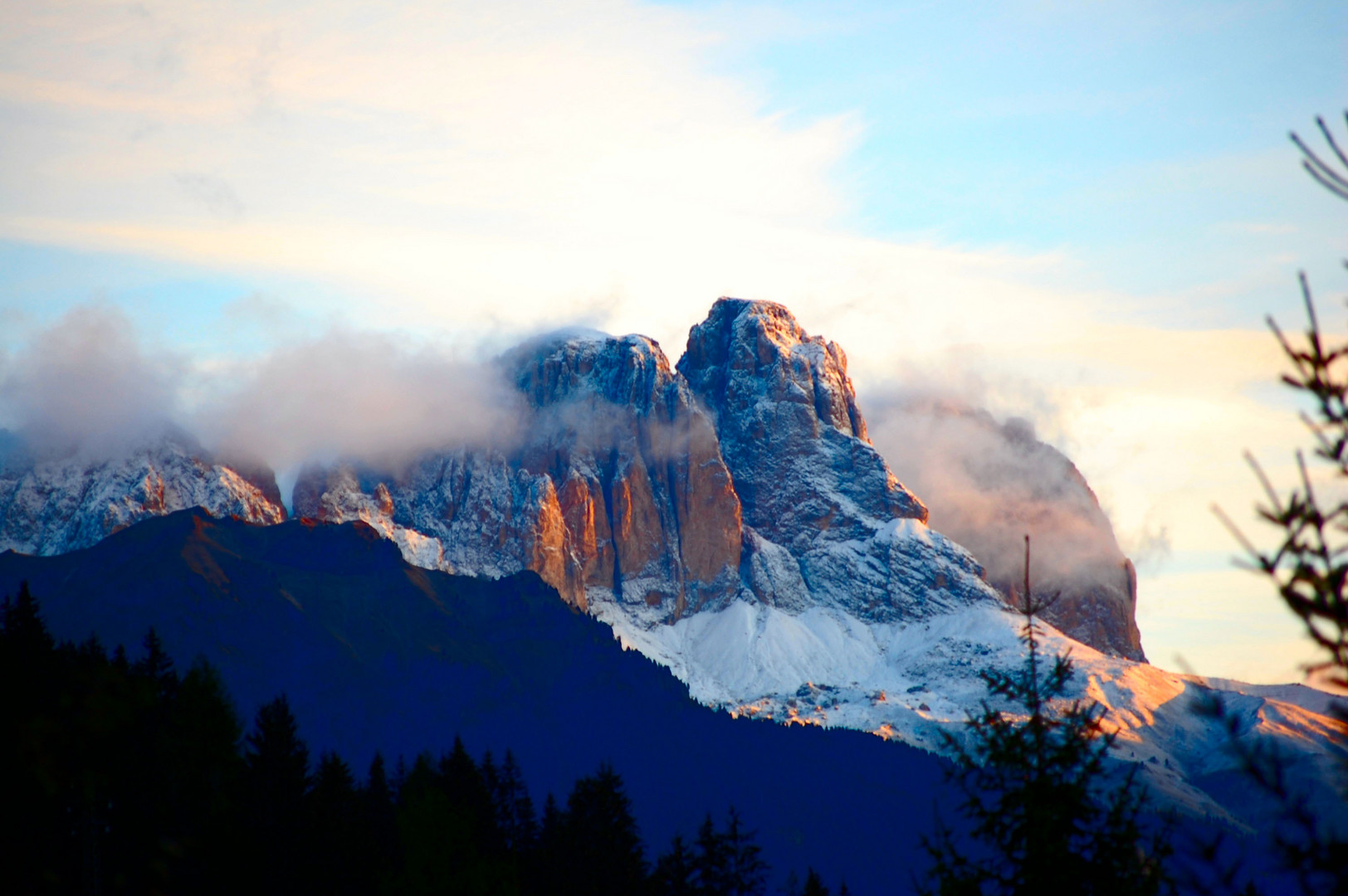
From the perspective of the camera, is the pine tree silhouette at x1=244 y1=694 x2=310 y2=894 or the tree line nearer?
the tree line

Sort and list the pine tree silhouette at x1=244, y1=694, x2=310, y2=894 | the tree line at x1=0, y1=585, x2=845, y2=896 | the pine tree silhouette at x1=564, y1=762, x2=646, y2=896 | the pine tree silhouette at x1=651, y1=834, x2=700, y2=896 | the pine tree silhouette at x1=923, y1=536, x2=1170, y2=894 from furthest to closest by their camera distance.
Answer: the pine tree silhouette at x1=651, y1=834, x2=700, y2=896
the pine tree silhouette at x1=564, y1=762, x2=646, y2=896
the pine tree silhouette at x1=244, y1=694, x2=310, y2=894
the tree line at x1=0, y1=585, x2=845, y2=896
the pine tree silhouette at x1=923, y1=536, x2=1170, y2=894

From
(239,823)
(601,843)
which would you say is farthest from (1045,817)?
(601,843)

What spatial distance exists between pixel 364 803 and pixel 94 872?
85.9 feet

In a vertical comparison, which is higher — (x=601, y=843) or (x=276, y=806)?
(x=276, y=806)

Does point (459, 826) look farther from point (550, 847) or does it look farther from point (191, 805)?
point (550, 847)

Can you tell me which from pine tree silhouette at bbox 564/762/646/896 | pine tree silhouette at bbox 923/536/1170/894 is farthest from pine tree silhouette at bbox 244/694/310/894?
pine tree silhouette at bbox 923/536/1170/894

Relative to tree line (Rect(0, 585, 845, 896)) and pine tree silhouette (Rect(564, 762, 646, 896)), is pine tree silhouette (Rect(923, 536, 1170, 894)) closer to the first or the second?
tree line (Rect(0, 585, 845, 896))

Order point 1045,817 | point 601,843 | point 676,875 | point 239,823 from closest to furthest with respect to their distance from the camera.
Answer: point 1045,817 → point 239,823 → point 601,843 → point 676,875

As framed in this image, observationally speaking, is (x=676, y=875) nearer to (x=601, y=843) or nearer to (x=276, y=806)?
(x=601, y=843)

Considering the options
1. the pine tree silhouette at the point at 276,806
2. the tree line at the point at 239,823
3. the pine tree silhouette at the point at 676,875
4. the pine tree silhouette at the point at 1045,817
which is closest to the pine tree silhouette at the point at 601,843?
the tree line at the point at 239,823

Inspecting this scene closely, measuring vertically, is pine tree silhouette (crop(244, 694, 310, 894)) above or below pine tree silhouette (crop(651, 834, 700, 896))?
above

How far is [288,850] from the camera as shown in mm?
53625

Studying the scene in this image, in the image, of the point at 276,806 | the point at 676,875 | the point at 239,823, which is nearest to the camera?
the point at 239,823

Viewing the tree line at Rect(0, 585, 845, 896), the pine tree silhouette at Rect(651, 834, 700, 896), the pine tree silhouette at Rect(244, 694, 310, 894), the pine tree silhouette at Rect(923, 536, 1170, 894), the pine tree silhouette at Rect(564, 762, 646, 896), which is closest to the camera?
the pine tree silhouette at Rect(923, 536, 1170, 894)
